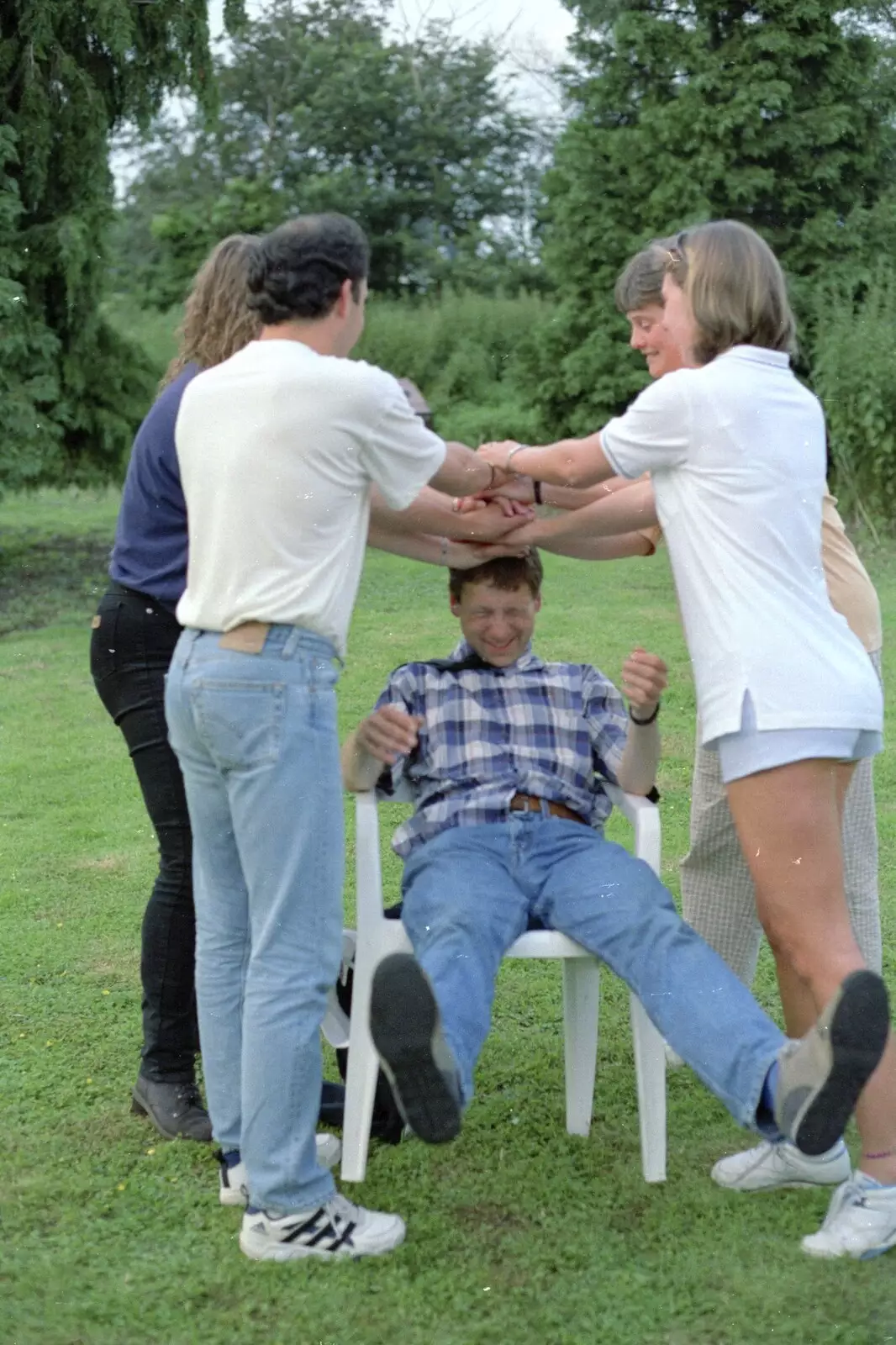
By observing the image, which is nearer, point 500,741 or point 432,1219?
point 432,1219

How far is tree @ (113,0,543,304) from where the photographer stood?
25141 millimetres

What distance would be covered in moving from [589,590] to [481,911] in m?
8.58

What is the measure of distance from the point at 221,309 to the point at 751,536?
1211 mm

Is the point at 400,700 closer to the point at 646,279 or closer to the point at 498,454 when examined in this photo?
the point at 498,454

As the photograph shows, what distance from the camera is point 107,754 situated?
7523 millimetres

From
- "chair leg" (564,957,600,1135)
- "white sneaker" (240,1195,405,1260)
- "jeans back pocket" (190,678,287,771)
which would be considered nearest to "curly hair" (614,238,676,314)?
"jeans back pocket" (190,678,287,771)

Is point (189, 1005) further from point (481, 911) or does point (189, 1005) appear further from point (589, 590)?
point (589, 590)

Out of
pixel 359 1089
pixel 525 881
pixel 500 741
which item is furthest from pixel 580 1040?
pixel 500 741

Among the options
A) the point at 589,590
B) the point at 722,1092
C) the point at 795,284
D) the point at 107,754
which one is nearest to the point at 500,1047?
the point at 722,1092

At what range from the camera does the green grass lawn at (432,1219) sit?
2723 millimetres

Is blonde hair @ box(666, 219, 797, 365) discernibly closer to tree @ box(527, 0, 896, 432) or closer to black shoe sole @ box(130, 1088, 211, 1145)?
black shoe sole @ box(130, 1088, 211, 1145)

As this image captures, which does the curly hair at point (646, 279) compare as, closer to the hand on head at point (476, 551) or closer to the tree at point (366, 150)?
the hand on head at point (476, 551)

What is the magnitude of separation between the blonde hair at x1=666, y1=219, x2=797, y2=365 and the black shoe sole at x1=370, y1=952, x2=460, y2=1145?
1.27 m

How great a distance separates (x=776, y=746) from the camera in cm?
277
